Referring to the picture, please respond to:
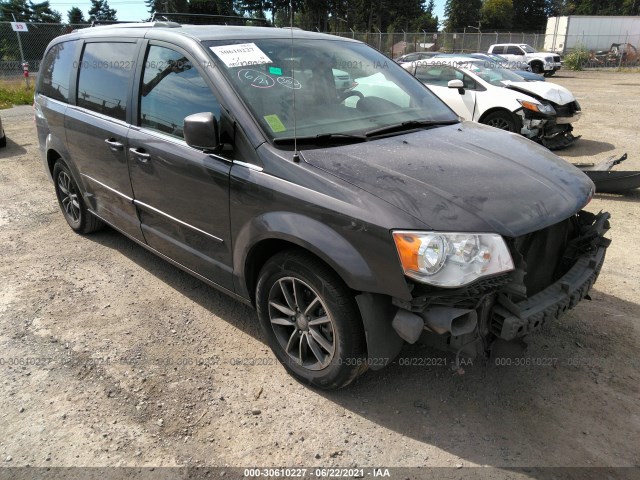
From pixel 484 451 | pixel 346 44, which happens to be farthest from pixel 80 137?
pixel 484 451

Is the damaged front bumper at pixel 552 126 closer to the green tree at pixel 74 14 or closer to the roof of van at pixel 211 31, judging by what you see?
the roof of van at pixel 211 31

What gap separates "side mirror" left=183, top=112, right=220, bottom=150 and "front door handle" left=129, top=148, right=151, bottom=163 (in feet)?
2.56

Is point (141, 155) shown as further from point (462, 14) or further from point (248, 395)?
point (462, 14)

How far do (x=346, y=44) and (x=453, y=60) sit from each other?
296 inches

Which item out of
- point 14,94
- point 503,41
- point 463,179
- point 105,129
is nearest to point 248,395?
point 463,179

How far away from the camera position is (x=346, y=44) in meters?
3.78

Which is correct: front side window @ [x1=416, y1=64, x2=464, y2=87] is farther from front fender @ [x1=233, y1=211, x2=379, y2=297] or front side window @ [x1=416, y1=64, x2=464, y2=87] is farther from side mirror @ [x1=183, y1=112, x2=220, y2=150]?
front fender @ [x1=233, y1=211, x2=379, y2=297]

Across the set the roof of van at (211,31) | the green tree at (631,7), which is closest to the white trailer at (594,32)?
the green tree at (631,7)

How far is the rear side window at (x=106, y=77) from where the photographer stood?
3668mm

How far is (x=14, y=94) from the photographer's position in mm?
15703

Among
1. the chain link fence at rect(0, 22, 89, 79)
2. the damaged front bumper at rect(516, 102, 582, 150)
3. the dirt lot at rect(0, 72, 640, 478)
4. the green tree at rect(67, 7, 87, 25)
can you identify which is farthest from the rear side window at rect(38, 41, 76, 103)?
the green tree at rect(67, 7, 87, 25)

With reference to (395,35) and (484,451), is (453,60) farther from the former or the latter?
(395,35)

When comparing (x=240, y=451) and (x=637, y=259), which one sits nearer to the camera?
(x=240, y=451)

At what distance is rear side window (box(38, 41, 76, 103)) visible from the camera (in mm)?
4524
